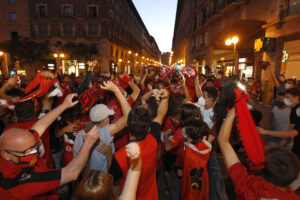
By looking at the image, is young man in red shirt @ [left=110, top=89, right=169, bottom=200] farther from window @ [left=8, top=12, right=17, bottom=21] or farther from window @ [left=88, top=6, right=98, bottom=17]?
window @ [left=8, top=12, right=17, bottom=21]

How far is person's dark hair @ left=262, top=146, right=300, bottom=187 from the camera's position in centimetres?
141

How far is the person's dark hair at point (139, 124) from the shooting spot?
2.06 m

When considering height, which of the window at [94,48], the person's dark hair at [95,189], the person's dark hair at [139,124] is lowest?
the person's dark hair at [95,189]

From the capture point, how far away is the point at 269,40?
11023 millimetres

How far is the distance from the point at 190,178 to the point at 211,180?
1.14 metres

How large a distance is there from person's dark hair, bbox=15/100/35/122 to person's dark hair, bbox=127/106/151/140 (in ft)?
5.45

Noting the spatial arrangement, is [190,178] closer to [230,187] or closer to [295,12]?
[230,187]

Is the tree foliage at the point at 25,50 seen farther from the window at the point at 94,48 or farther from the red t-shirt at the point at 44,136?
the red t-shirt at the point at 44,136

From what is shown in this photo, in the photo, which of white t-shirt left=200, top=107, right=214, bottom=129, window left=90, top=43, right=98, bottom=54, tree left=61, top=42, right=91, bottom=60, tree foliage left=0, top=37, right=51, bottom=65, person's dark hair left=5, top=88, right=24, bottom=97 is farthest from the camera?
window left=90, top=43, right=98, bottom=54

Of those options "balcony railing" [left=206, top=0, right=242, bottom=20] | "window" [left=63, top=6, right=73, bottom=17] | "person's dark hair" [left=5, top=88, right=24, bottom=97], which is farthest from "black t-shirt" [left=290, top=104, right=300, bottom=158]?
"window" [left=63, top=6, right=73, bottom=17]

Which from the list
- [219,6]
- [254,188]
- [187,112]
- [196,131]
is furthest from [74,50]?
[254,188]

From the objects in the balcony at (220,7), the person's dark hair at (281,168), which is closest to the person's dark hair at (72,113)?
the person's dark hair at (281,168)

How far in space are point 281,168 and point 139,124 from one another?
1350 millimetres

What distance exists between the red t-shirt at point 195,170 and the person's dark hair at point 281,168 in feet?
3.74
